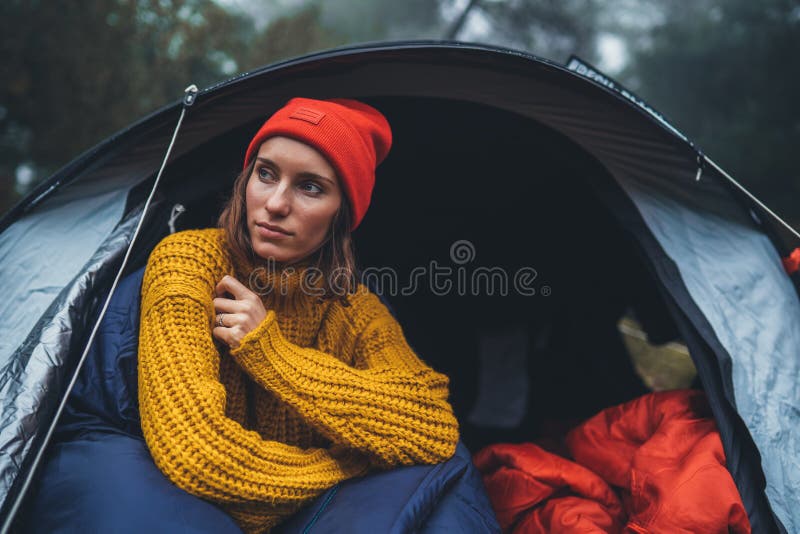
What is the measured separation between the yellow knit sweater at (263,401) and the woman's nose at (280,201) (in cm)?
17

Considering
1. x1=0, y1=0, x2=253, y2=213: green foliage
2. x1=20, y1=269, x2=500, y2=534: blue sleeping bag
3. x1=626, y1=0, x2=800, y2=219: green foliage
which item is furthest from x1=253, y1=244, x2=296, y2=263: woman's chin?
x1=626, y1=0, x2=800, y2=219: green foliage

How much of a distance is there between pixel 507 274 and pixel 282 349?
1.53 m

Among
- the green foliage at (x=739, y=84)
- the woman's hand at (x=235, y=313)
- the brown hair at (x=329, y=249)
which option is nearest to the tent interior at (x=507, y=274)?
the brown hair at (x=329, y=249)

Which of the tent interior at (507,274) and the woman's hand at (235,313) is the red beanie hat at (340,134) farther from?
the tent interior at (507,274)

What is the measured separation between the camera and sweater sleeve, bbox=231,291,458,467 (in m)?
1.12

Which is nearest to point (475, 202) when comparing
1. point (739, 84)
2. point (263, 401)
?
point (263, 401)

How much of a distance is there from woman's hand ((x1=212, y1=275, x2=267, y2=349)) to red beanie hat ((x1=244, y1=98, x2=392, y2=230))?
338mm

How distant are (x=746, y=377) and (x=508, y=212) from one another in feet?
3.91

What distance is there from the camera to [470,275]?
2.49m

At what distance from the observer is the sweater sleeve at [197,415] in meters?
0.97

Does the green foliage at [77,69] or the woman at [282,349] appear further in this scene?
the green foliage at [77,69]

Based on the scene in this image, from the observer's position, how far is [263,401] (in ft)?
4.19

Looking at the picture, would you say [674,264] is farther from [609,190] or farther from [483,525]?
[483,525]

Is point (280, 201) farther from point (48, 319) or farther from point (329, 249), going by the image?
point (48, 319)
